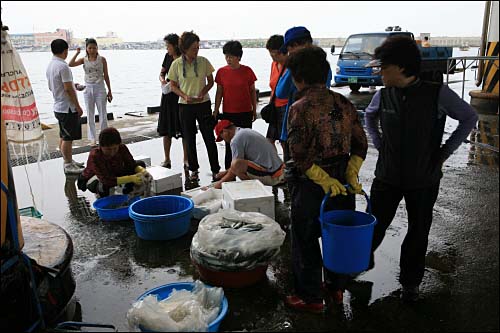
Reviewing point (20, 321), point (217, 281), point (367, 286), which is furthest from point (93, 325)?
point (367, 286)

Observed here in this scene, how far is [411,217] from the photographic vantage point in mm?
3090

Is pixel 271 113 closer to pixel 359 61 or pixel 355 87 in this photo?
pixel 359 61

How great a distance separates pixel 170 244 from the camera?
423 centimetres

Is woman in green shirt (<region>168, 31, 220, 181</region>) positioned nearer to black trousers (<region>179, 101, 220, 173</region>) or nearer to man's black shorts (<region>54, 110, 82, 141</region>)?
black trousers (<region>179, 101, 220, 173</region>)

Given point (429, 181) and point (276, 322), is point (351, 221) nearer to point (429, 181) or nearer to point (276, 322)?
point (429, 181)

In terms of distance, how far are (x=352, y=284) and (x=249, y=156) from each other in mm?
2156

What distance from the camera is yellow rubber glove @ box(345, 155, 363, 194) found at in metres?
2.94

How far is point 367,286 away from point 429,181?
98 cm

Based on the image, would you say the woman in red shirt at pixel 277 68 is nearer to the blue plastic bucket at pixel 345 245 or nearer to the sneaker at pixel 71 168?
the blue plastic bucket at pixel 345 245

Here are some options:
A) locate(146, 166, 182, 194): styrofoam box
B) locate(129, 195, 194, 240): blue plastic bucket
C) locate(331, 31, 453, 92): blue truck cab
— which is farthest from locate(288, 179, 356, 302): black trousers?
locate(331, 31, 453, 92): blue truck cab

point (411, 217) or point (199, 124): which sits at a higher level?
point (199, 124)

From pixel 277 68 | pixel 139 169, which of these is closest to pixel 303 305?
pixel 139 169

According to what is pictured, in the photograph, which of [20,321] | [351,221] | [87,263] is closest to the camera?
[20,321]

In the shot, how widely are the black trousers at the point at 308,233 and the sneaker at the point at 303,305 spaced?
0.10ft
